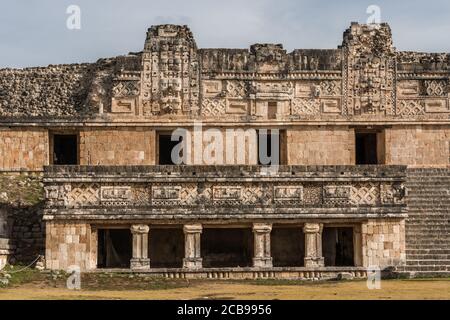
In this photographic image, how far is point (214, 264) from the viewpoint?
2419 centimetres

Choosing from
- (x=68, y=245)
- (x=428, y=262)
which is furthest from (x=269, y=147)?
(x=68, y=245)

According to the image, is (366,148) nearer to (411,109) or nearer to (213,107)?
(411,109)

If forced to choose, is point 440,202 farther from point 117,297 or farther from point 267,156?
point 117,297

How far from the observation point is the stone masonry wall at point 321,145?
26234 millimetres

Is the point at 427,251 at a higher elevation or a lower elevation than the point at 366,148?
lower

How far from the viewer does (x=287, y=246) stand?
78.4ft

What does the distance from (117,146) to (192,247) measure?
6233 millimetres

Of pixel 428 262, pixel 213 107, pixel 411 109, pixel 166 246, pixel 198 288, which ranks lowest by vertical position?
pixel 198 288

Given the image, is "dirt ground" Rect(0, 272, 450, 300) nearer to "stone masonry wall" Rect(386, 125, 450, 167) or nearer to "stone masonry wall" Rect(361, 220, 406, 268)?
"stone masonry wall" Rect(361, 220, 406, 268)

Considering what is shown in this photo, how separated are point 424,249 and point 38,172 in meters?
10.9

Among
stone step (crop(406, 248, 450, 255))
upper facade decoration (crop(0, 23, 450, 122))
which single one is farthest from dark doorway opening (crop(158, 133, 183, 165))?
stone step (crop(406, 248, 450, 255))
